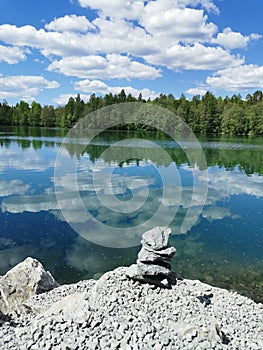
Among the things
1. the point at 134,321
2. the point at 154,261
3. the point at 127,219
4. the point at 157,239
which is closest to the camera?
the point at 134,321

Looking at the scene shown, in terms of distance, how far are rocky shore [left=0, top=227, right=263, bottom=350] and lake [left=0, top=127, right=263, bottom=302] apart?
147 centimetres

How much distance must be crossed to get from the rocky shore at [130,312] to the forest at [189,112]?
273ft

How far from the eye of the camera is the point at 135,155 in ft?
132

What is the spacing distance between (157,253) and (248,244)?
602 cm

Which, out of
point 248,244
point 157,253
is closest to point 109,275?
point 157,253

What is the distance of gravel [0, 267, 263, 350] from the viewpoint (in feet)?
19.9

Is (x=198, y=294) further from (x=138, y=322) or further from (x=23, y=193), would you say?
(x=23, y=193)

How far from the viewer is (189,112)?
10006 cm

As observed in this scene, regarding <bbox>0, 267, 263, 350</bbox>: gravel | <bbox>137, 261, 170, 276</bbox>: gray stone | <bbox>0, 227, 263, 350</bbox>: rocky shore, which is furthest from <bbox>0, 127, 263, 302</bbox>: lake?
<bbox>137, 261, 170, 276</bbox>: gray stone

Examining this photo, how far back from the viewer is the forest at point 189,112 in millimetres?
95125

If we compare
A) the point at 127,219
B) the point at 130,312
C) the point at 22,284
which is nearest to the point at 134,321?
the point at 130,312

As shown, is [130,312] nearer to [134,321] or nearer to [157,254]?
[134,321]

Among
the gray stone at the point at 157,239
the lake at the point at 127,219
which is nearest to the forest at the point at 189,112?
the lake at the point at 127,219

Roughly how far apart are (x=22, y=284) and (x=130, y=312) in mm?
3608
